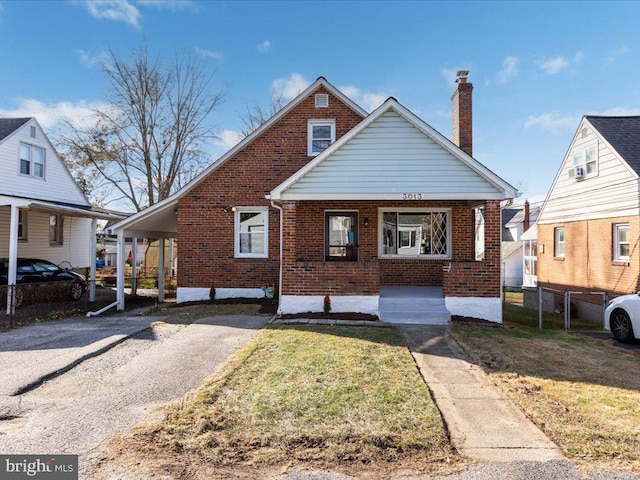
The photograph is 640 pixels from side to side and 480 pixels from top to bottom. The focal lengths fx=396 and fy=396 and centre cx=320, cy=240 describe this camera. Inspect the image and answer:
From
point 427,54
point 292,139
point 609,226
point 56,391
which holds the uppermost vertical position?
point 427,54

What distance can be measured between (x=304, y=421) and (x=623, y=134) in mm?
16519

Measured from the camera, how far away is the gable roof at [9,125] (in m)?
16.8

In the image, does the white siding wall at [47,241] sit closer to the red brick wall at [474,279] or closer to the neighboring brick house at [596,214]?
the red brick wall at [474,279]

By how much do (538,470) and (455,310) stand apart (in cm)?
705

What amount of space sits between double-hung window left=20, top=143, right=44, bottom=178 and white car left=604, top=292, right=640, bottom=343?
22.0m

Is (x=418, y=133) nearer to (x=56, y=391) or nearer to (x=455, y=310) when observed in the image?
(x=455, y=310)

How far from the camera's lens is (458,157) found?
10406mm

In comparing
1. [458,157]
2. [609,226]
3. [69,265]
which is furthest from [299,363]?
[69,265]

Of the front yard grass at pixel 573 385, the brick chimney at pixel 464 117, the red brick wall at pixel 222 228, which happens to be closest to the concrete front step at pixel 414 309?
the front yard grass at pixel 573 385

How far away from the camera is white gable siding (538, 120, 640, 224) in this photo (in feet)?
42.5

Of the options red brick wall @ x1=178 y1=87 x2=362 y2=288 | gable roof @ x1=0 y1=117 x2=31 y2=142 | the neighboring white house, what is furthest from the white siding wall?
red brick wall @ x1=178 y1=87 x2=362 y2=288

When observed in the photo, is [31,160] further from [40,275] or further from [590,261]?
[590,261]

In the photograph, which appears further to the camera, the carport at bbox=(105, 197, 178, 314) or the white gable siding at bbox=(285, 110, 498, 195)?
the carport at bbox=(105, 197, 178, 314)

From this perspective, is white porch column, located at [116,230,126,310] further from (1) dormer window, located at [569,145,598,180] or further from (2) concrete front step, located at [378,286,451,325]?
(1) dormer window, located at [569,145,598,180]
